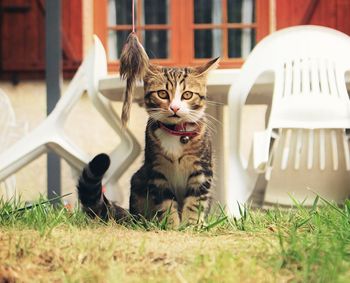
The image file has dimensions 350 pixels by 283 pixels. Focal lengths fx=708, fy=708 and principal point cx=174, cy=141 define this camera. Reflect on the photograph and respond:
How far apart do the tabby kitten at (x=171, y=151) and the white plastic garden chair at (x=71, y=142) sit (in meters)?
0.76

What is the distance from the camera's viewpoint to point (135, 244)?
1959mm

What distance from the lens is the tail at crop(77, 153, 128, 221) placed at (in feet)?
8.27

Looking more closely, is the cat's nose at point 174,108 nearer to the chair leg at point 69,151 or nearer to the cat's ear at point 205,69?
the cat's ear at point 205,69

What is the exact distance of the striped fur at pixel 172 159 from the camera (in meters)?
2.56

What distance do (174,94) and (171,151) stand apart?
0.21 meters

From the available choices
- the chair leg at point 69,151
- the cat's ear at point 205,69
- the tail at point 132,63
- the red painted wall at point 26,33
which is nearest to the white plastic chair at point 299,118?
the cat's ear at point 205,69

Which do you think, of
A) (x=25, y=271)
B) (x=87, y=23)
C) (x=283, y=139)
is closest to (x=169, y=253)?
(x=25, y=271)

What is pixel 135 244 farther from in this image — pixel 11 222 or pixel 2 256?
pixel 11 222

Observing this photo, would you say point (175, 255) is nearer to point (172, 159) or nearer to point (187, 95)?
point (172, 159)

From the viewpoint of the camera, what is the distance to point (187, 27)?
579 cm

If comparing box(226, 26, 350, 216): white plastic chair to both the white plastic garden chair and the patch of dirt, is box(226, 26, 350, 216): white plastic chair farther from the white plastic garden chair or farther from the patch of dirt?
the patch of dirt

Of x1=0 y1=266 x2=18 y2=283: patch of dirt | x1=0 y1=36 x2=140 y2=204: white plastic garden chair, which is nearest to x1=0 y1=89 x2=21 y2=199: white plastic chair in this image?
x1=0 y1=36 x2=140 y2=204: white plastic garden chair

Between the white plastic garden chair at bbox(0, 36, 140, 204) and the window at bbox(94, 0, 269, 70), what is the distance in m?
2.35

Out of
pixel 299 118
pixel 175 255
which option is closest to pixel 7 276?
pixel 175 255
